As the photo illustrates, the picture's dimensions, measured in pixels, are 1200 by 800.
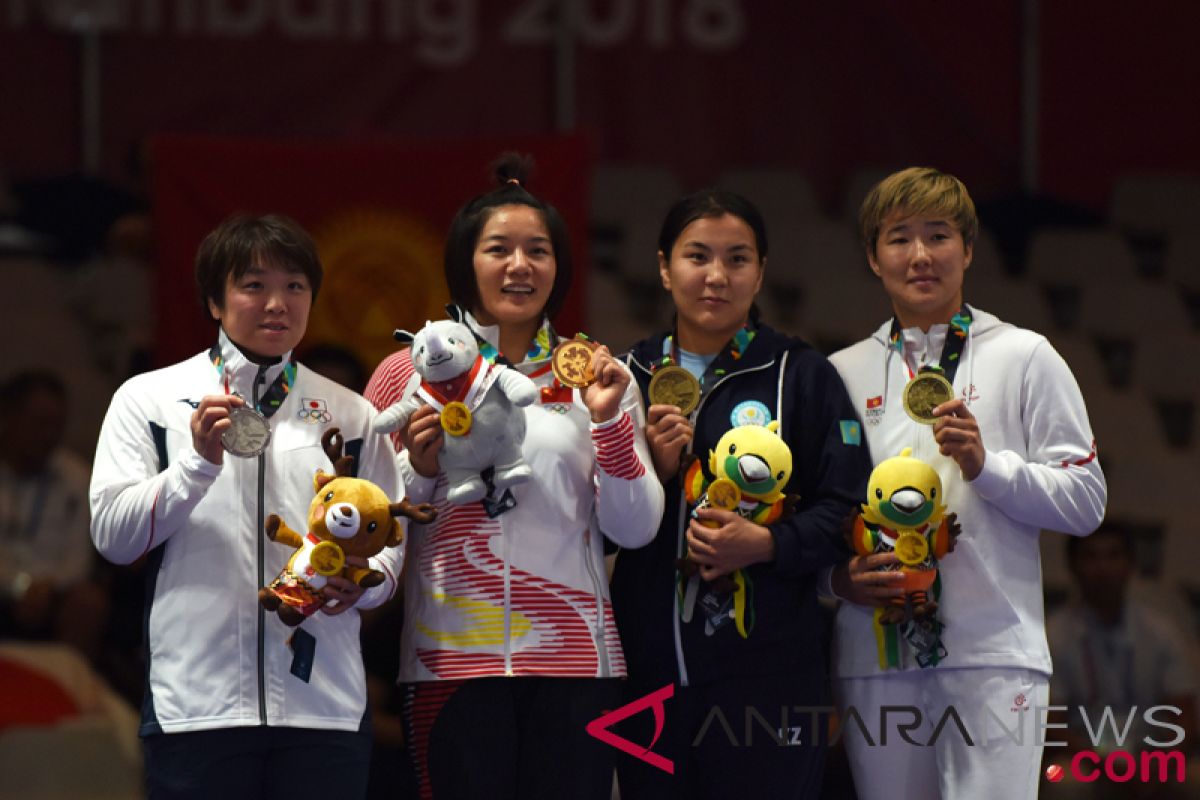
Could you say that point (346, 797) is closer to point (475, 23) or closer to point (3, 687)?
point (3, 687)

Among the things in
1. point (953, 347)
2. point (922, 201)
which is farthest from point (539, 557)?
point (922, 201)

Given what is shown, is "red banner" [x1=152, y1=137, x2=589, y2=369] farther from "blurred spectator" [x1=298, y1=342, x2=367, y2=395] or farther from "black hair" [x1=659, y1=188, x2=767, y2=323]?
"black hair" [x1=659, y1=188, x2=767, y2=323]

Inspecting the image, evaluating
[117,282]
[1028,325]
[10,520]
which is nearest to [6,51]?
[117,282]

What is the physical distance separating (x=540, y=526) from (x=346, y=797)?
56 cm

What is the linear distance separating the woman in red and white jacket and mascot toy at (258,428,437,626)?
168 millimetres

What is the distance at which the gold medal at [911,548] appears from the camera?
2.99 metres

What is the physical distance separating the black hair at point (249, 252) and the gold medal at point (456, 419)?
1.09ft

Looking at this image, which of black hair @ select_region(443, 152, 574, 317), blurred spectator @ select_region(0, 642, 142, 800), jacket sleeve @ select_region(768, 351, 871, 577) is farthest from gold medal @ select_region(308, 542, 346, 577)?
blurred spectator @ select_region(0, 642, 142, 800)

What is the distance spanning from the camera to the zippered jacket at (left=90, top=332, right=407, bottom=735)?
109 inches

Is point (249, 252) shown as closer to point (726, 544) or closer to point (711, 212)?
point (711, 212)

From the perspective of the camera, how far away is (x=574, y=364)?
2.99 m

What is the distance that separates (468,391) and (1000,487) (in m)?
0.95

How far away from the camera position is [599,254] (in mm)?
7441

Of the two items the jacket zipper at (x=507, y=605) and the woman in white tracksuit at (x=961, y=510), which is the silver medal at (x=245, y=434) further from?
the woman in white tracksuit at (x=961, y=510)
